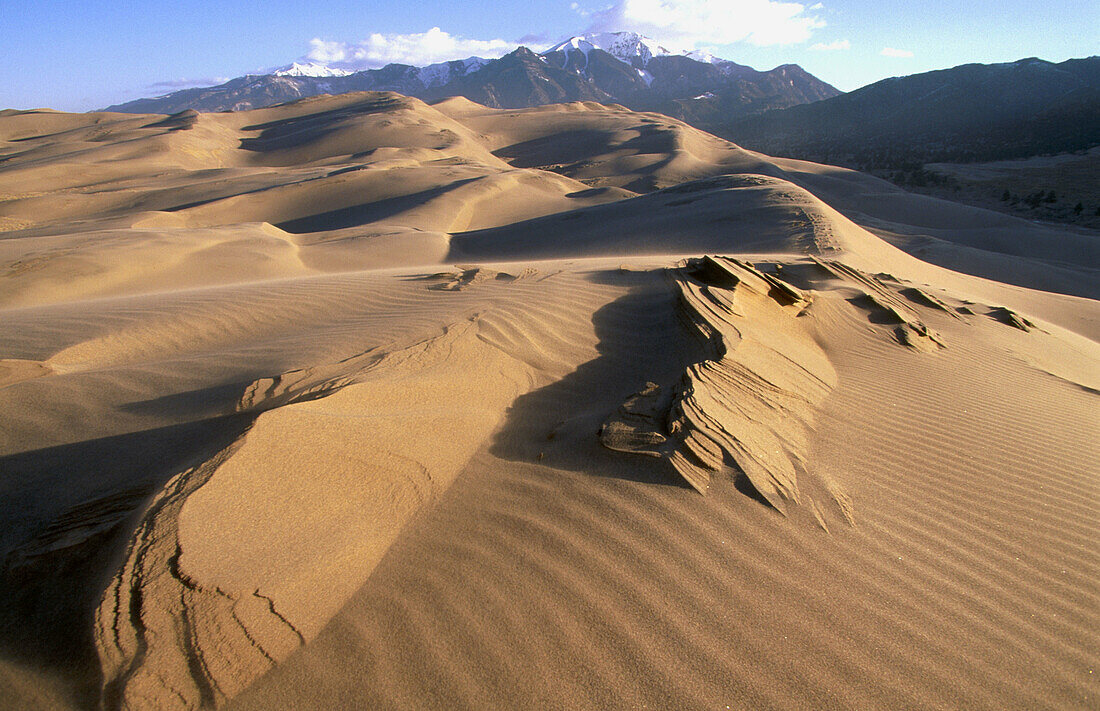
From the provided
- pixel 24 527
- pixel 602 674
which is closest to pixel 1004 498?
pixel 602 674

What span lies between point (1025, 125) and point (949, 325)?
5684 centimetres

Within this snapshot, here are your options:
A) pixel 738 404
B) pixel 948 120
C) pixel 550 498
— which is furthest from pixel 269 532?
pixel 948 120

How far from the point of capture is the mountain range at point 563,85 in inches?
5020

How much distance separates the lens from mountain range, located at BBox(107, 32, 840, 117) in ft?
418

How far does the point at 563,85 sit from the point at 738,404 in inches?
6768

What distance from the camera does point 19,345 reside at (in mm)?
4465

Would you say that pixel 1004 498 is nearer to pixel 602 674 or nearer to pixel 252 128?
pixel 602 674

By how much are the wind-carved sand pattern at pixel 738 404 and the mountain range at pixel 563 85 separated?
113234 millimetres

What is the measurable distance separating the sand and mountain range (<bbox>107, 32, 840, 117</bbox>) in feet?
372

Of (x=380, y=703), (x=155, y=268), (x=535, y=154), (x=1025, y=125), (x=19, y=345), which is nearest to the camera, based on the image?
(x=380, y=703)

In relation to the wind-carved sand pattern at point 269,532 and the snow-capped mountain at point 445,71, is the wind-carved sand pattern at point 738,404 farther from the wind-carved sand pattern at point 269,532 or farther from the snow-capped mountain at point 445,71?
the snow-capped mountain at point 445,71

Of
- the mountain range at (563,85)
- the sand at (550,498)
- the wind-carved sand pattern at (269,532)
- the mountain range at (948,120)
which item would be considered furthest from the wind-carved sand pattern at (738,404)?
the mountain range at (563,85)

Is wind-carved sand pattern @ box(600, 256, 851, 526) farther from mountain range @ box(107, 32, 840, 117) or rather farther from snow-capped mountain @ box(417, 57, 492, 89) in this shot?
snow-capped mountain @ box(417, 57, 492, 89)

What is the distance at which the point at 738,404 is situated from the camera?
313cm
